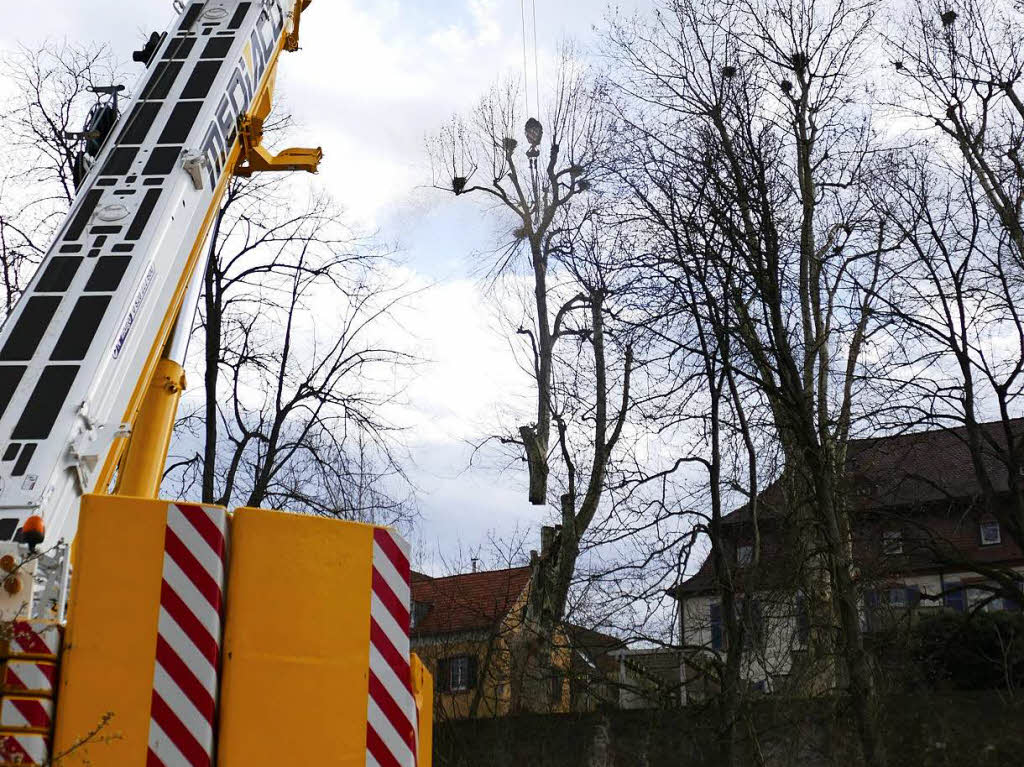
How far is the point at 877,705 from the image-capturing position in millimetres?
10273

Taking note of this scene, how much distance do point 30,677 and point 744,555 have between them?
1153 centimetres

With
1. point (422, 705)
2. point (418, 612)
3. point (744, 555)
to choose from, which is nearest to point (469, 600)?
point (418, 612)

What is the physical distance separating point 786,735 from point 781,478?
286cm

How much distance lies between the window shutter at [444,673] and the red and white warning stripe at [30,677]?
1365 cm

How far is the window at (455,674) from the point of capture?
17.5 meters

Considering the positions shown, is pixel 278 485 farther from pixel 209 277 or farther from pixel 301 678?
pixel 301 678

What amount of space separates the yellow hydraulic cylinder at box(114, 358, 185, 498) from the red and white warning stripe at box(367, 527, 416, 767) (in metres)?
4.10

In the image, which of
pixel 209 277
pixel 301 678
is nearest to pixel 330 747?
pixel 301 678

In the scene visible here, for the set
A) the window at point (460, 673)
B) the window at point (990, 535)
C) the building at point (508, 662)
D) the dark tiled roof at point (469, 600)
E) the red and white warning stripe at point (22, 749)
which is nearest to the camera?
the red and white warning stripe at point (22, 749)

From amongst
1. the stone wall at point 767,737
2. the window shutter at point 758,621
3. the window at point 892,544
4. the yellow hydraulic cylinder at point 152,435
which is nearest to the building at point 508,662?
the stone wall at point 767,737

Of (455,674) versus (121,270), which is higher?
(455,674)

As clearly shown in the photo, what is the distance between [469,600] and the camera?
18641 mm

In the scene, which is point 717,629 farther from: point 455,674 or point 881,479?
point 455,674

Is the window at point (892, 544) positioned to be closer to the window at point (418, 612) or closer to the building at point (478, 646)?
the building at point (478, 646)
